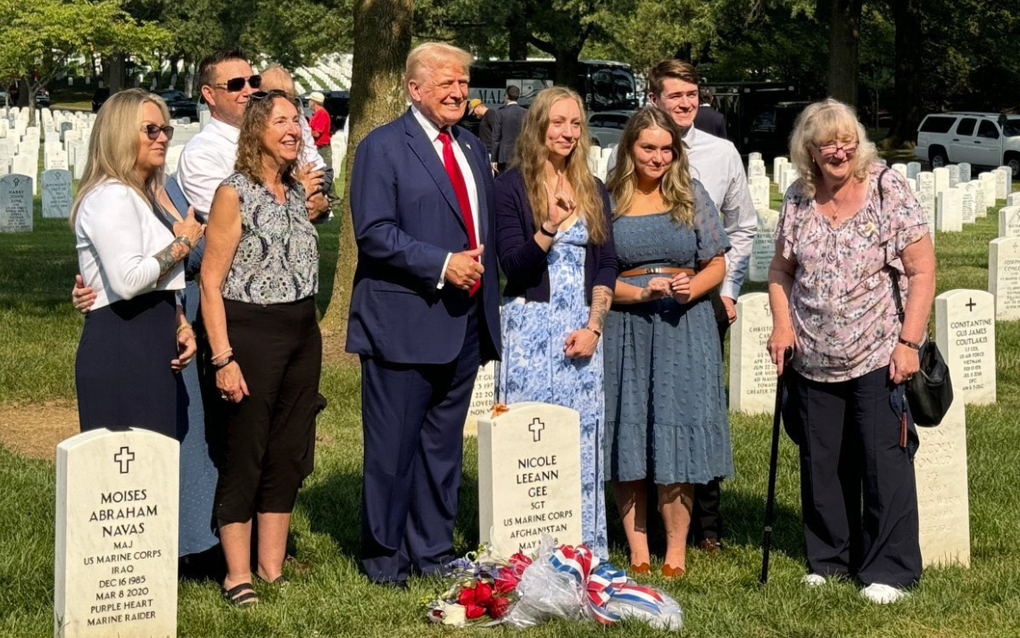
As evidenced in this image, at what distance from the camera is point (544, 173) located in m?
6.09

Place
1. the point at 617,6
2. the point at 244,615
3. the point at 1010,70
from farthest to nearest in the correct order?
the point at 1010,70 → the point at 617,6 → the point at 244,615

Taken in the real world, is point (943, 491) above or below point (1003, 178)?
below

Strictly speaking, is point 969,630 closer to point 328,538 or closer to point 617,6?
point 328,538

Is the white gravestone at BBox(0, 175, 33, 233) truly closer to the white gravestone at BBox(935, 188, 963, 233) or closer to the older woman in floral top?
the white gravestone at BBox(935, 188, 963, 233)

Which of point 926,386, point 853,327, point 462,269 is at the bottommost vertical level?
point 926,386

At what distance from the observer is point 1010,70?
47.5 metres

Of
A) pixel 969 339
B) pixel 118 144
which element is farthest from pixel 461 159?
pixel 969 339

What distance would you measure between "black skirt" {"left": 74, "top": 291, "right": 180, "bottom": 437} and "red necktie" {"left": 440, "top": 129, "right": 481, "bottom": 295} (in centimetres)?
121

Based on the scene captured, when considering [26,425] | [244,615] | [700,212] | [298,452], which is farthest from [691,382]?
[26,425]

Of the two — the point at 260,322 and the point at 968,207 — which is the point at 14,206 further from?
the point at 260,322

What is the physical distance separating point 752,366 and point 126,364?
5419mm

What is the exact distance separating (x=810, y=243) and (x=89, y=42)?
162ft

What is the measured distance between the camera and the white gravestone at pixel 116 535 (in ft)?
16.4

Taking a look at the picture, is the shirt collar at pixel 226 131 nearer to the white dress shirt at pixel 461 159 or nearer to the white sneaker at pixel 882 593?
the white dress shirt at pixel 461 159
